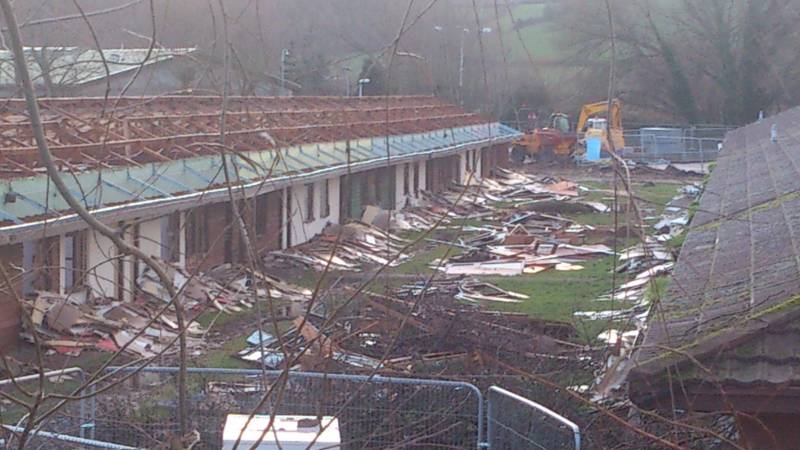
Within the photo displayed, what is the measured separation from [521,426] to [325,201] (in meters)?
24.6

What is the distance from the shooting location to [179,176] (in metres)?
21.9

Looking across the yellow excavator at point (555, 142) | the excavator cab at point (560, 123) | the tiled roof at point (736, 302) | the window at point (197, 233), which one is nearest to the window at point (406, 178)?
the window at point (197, 233)

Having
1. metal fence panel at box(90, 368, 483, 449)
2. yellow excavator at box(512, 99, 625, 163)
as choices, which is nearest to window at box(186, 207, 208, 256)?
metal fence panel at box(90, 368, 483, 449)

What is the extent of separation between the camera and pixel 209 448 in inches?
292

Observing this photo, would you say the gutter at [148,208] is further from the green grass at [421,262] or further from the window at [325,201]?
the window at [325,201]

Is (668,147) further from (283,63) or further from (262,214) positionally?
(283,63)

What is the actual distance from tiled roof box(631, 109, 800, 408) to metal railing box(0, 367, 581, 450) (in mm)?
914

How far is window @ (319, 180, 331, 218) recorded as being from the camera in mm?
31478

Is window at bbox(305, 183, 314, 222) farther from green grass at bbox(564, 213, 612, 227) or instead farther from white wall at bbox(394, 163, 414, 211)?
green grass at bbox(564, 213, 612, 227)

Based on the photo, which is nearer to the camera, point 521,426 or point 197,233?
point 521,426

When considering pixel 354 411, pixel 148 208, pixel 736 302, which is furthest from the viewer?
pixel 148 208

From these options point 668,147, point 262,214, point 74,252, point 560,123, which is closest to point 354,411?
point 74,252

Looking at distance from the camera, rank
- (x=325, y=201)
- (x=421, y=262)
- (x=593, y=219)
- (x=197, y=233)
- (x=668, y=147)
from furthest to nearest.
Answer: (x=668, y=147), (x=593, y=219), (x=325, y=201), (x=421, y=262), (x=197, y=233)

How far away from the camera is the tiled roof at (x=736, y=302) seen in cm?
555
